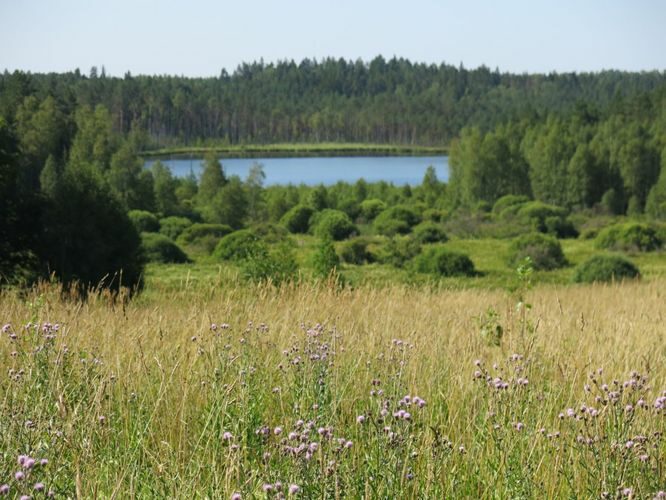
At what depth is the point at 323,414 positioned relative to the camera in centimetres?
323

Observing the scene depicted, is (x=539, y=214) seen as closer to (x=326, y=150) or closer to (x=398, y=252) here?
Result: (x=398, y=252)

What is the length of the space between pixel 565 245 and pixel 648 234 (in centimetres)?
443

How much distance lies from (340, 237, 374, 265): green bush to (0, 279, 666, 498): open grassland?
30400 mm

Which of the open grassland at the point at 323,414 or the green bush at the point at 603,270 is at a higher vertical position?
the open grassland at the point at 323,414

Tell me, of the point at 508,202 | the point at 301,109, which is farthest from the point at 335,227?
the point at 301,109

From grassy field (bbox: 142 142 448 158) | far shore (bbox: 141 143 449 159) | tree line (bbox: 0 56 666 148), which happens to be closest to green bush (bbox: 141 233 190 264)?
tree line (bbox: 0 56 666 148)

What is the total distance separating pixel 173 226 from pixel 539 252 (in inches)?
885

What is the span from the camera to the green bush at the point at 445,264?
1202 inches

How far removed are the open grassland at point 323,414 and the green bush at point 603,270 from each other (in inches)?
793

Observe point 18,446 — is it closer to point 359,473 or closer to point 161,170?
point 359,473

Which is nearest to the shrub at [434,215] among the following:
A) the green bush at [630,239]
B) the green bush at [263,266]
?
the green bush at [630,239]

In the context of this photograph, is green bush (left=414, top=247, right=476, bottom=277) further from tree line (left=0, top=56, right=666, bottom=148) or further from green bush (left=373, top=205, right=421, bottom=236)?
tree line (left=0, top=56, right=666, bottom=148)

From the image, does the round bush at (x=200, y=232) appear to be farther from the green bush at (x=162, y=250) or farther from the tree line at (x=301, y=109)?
the tree line at (x=301, y=109)

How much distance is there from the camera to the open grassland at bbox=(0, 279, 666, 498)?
264cm
